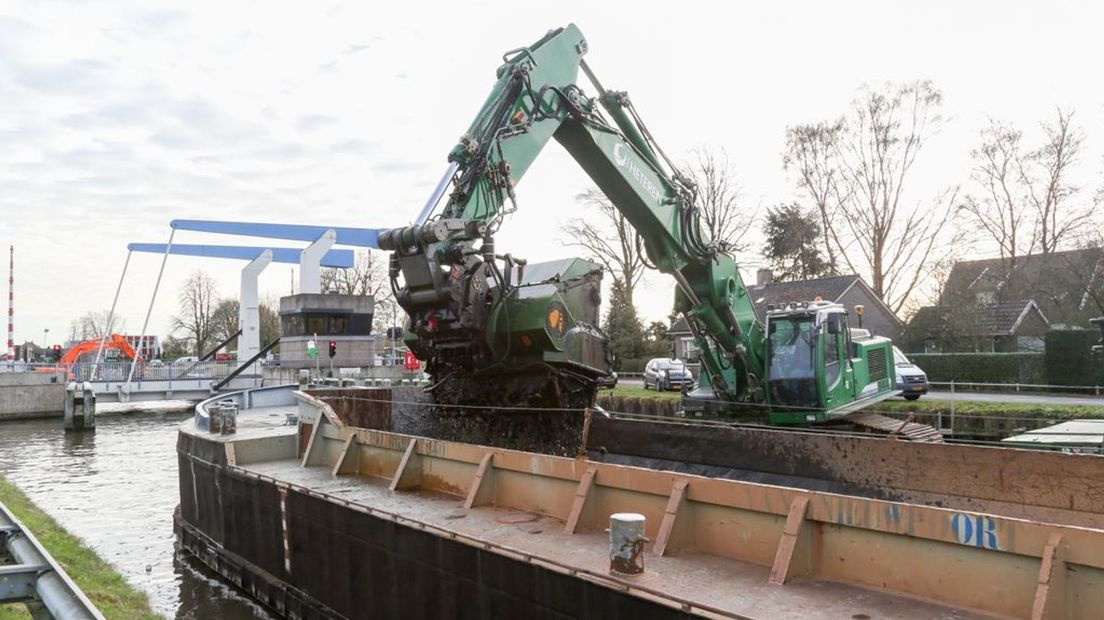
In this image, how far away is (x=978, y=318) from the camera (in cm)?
3331

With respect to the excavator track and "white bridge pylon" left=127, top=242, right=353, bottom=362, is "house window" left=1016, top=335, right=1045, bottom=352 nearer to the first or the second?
the excavator track

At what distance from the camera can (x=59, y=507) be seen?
16.2 m

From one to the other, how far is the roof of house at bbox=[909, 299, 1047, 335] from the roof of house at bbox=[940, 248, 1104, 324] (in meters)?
0.47

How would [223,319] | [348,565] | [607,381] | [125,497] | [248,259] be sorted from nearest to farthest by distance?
[348,565] → [607,381] → [125,497] → [248,259] → [223,319]

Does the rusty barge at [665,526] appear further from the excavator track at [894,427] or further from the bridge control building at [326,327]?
the bridge control building at [326,327]

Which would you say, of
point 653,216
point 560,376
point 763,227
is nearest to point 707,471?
point 560,376

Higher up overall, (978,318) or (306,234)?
(306,234)

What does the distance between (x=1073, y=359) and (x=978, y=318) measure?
310 inches

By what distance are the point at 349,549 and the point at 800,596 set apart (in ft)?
15.6

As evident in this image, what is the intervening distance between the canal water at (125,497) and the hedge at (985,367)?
25085 millimetres

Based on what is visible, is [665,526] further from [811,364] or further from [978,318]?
[978,318]

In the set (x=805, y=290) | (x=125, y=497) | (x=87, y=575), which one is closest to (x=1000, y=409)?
(x=87, y=575)

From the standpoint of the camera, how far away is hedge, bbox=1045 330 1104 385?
25.2 m

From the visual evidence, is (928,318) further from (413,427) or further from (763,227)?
(413,427)
